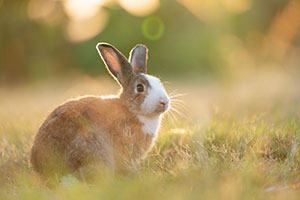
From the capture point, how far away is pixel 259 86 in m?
9.34

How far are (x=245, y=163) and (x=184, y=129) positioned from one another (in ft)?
5.94

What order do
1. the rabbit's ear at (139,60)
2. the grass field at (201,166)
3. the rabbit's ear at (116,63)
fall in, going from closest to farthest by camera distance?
the grass field at (201,166), the rabbit's ear at (116,63), the rabbit's ear at (139,60)

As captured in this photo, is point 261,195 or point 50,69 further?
point 50,69

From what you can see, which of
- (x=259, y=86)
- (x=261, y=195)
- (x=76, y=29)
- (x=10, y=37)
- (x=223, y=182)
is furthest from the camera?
(x=76, y=29)

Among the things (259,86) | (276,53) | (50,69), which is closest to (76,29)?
(50,69)

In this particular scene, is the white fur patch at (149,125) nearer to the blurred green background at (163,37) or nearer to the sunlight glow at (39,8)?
the blurred green background at (163,37)

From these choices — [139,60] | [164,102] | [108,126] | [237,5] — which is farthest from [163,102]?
[237,5]

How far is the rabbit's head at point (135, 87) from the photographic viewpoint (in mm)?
5012

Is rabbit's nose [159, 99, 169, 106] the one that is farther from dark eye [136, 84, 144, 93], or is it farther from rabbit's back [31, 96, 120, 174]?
rabbit's back [31, 96, 120, 174]

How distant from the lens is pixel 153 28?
61.5 feet

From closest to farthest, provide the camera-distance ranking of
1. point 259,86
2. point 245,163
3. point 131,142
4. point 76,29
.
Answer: point 245,163
point 131,142
point 259,86
point 76,29

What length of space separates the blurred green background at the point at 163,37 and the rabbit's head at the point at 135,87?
25.4 feet

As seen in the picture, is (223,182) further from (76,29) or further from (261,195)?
(76,29)

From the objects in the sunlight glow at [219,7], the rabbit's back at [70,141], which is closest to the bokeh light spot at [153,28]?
the sunlight glow at [219,7]
